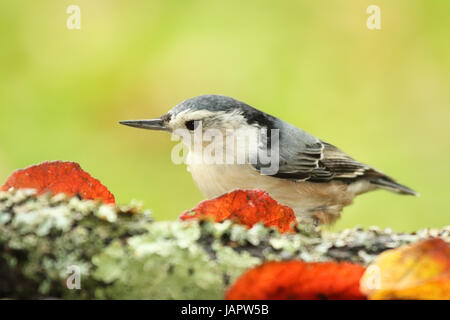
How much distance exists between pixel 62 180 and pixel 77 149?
2366 millimetres

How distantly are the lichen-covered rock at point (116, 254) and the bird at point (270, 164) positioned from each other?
2.99 feet

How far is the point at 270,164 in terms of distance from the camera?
2129 mm

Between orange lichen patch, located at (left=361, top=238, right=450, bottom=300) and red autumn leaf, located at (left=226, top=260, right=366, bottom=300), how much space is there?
23 millimetres

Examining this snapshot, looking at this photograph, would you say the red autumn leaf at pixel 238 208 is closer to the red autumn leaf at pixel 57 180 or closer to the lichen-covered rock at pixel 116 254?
the lichen-covered rock at pixel 116 254

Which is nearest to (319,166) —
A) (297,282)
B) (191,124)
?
(191,124)

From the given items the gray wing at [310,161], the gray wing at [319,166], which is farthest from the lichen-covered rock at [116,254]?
the gray wing at [319,166]

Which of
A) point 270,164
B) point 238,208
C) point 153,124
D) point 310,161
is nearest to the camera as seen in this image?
point 238,208

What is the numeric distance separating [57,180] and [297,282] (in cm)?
42

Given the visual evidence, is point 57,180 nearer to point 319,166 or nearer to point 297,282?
point 297,282

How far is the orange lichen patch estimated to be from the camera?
0.69m

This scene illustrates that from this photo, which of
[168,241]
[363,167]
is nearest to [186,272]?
[168,241]


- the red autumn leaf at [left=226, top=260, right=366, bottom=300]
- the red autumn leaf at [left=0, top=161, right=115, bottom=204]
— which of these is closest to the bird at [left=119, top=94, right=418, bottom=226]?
the red autumn leaf at [left=0, top=161, right=115, bottom=204]

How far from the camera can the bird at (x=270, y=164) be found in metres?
1.88
